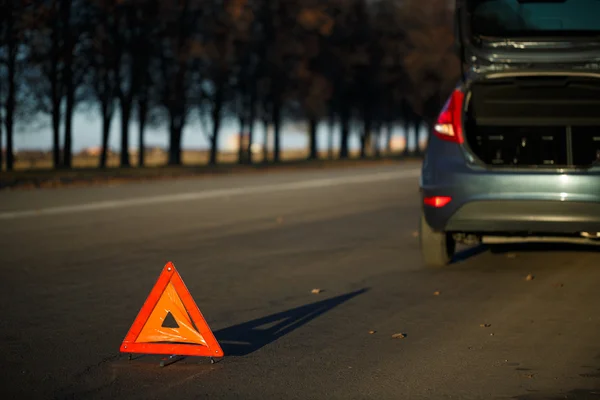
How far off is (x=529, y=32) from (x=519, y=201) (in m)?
1.74

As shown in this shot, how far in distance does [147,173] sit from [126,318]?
28.8 meters

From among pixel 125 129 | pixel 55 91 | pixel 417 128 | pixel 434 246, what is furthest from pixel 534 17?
pixel 417 128

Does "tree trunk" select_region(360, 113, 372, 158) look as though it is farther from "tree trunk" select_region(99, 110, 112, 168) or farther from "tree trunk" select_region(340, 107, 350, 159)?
"tree trunk" select_region(99, 110, 112, 168)

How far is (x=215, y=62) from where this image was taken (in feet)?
196

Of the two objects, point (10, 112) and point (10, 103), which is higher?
point (10, 103)

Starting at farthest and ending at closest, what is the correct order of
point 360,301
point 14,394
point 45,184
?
point 45,184 < point 360,301 < point 14,394

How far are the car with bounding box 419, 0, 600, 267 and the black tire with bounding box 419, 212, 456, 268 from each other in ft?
0.03

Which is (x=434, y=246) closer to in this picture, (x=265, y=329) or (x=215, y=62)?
(x=265, y=329)

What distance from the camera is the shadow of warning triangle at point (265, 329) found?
7.84 metres

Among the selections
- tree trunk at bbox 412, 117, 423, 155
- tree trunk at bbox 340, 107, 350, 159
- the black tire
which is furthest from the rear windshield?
tree trunk at bbox 412, 117, 423, 155

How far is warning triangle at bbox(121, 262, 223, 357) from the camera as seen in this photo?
7285mm

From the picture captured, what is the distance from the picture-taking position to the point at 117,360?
739 centimetres

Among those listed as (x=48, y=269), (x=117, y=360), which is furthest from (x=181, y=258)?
(x=117, y=360)

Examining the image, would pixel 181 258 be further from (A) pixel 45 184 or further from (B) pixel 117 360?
(A) pixel 45 184
